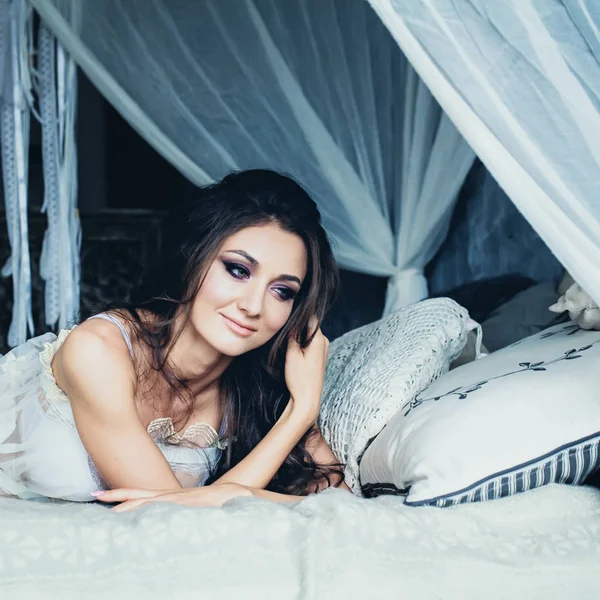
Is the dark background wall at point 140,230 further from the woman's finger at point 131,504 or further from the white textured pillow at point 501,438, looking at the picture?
the woman's finger at point 131,504

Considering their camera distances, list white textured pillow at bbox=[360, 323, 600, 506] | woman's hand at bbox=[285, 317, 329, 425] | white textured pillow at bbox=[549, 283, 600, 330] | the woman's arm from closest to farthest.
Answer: white textured pillow at bbox=[360, 323, 600, 506], the woman's arm, white textured pillow at bbox=[549, 283, 600, 330], woman's hand at bbox=[285, 317, 329, 425]

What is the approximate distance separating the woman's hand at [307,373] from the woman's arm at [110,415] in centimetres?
39

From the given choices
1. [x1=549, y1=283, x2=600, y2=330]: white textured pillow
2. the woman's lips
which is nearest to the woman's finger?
the woman's lips

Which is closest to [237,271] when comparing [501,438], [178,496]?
[178,496]

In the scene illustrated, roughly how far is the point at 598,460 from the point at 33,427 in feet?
3.94

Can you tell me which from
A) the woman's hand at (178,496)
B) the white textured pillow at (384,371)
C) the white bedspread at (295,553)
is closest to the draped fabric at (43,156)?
the white textured pillow at (384,371)

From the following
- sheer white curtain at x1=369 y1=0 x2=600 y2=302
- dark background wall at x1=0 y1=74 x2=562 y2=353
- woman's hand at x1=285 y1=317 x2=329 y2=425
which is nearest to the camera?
sheer white curtain at x1=369 y1=0 x2=600 y2=302

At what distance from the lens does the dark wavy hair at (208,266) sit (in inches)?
77.0

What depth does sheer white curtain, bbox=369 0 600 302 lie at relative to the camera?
56.5 inches

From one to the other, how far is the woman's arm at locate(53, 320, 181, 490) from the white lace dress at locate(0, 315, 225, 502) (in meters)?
0.11

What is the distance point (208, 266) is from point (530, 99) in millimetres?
777

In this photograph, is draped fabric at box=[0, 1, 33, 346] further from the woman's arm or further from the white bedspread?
the white bedspread

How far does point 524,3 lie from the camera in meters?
1.43

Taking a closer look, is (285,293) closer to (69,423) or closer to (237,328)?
(237,328)
